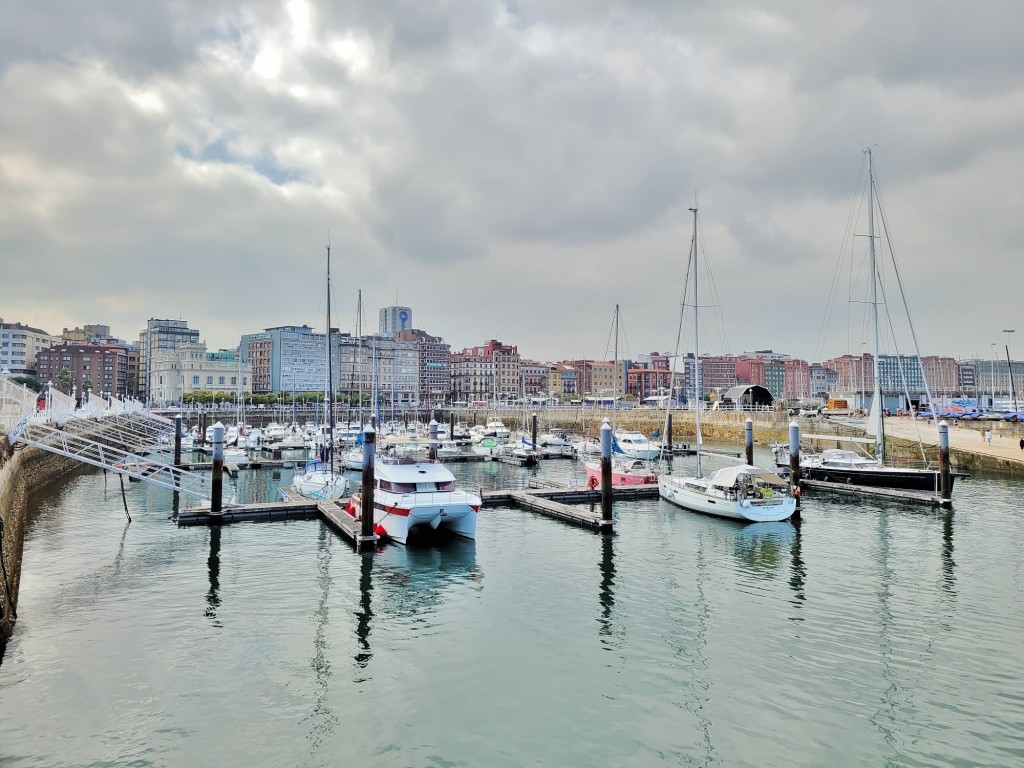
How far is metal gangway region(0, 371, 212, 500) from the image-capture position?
3119 centimetres

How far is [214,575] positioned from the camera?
72.9ft

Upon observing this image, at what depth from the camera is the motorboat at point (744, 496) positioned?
3141cm

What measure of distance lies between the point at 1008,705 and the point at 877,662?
2.49 metres

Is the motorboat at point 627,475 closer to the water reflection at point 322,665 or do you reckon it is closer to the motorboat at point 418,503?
the motorboat at point 418,503

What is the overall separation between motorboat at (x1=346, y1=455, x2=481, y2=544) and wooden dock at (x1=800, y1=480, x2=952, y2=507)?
25.0 m

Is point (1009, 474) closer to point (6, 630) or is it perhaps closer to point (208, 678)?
point (208, 678)

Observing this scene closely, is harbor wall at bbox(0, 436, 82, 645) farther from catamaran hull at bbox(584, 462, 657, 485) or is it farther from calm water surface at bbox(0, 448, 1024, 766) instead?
catamaran hull at bbox(584, 462, 657, 485)

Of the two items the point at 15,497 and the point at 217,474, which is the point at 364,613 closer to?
the point at 217,474

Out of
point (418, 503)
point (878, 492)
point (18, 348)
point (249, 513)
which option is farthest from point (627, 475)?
point (18, 348)

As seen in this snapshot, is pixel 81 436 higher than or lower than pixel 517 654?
higher

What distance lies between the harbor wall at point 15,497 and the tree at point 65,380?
12187 cm

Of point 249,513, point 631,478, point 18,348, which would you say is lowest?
point 249,513

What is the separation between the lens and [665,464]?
6072 cm

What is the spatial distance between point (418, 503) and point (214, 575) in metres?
7.87
